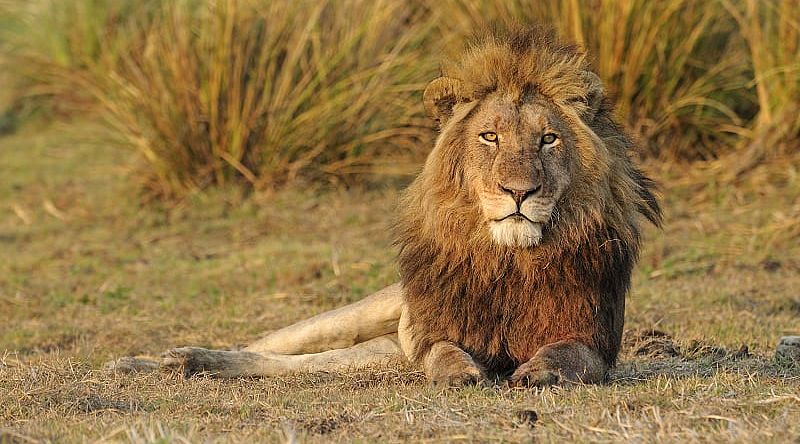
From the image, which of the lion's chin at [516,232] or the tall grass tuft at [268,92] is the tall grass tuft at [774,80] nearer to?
the tall grass tuft at [268,92]

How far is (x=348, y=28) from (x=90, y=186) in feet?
9.78

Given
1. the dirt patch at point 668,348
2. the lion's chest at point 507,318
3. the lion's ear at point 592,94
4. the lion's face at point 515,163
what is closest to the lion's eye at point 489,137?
the lion's face at point 515,163

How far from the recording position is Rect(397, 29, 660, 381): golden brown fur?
4906 mm

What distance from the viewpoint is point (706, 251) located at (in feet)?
30.1

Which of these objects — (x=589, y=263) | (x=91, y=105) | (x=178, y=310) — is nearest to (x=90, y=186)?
(x=91, y=105)

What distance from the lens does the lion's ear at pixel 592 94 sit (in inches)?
200

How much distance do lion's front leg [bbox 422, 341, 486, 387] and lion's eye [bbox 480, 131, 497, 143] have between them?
814 mm

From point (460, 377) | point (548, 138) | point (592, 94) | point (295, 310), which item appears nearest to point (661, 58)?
point (295, 310)

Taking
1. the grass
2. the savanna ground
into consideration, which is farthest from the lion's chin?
the grass

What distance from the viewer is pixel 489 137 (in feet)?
16.2

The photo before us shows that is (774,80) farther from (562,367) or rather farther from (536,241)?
(562,367)

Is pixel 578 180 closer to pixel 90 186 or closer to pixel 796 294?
pixel 796 294

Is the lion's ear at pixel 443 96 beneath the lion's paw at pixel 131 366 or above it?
above

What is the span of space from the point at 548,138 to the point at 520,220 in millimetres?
398
